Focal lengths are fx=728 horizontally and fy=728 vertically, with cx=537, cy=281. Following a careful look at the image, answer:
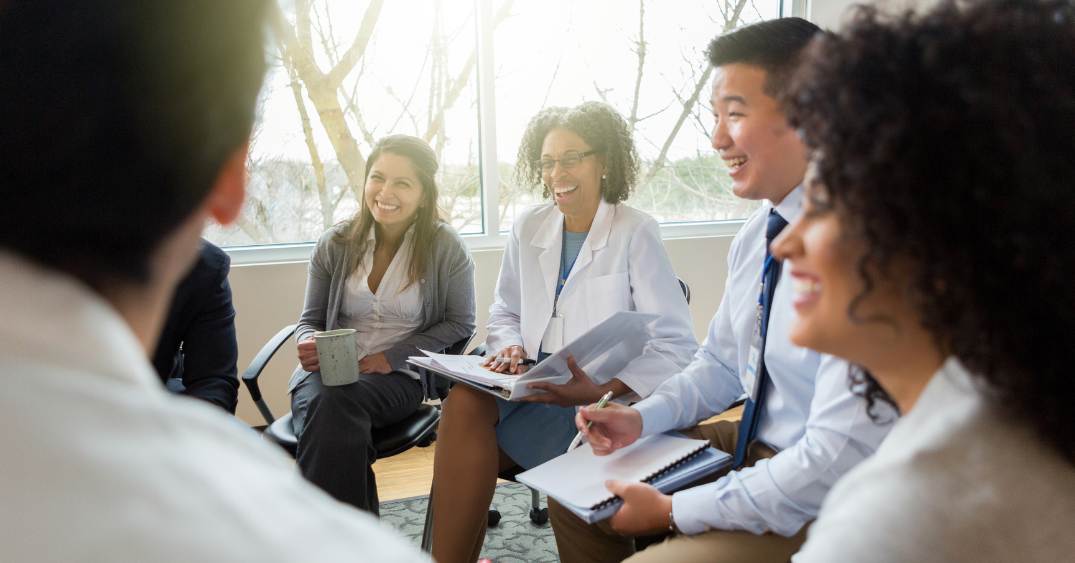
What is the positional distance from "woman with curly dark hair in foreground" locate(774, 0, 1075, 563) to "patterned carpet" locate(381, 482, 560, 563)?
1878mm

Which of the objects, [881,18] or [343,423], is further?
[343,423]

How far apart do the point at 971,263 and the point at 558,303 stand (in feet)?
5.61

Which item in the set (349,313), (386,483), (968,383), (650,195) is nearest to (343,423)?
(349,313)

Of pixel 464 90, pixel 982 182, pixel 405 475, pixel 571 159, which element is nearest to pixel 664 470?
pixel 982 182

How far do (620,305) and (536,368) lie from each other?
1.83ft

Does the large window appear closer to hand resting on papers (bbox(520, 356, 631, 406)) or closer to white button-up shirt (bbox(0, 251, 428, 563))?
hand resting on papers (bbox(520, 356, 631, 406))

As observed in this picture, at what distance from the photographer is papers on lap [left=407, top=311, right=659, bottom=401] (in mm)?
1746

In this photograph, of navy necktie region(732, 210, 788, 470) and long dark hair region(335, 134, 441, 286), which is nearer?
navy necktie region(732, 210, 788, 470)

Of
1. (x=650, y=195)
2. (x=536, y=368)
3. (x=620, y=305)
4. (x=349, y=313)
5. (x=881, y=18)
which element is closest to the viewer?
(x=881, y=18)

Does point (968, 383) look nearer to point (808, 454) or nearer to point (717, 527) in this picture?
point (808, 454)

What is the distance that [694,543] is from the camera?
4.20ft

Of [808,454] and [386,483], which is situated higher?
[808,454]

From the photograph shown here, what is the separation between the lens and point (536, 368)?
177cm

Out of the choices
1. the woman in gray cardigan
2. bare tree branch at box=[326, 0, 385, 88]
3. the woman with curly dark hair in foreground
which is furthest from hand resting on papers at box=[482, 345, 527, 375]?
bare tree branch at box=[326, 0, 385, 88]
